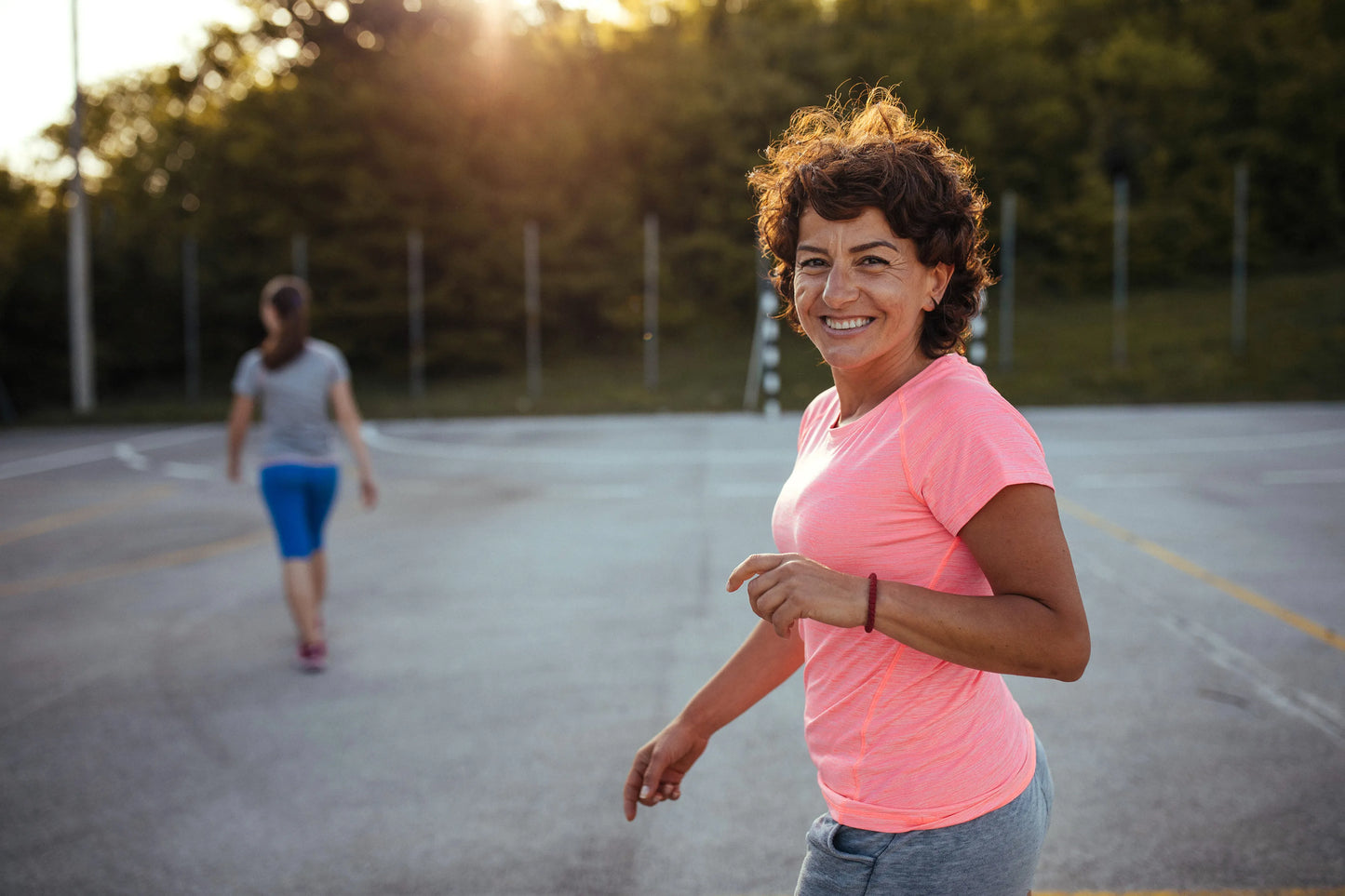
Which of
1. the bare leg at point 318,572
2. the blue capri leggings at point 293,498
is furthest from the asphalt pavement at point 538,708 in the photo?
the blue capri leggings at point 293,498

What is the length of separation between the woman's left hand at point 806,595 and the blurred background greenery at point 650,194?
2152cm

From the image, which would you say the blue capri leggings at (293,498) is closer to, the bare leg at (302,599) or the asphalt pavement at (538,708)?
the bare leg at (302,599)

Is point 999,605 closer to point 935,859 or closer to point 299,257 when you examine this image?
point 935,859

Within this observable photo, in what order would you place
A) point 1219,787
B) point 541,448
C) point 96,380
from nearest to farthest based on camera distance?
point 1219,787
point 541,448
point 96,380

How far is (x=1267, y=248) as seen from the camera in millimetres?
36344

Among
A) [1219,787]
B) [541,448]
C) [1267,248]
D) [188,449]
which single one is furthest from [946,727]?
[1267,248]

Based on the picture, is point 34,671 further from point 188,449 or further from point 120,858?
point 188,449

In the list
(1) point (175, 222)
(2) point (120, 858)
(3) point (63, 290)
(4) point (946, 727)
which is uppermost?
(1) point (175, 222)

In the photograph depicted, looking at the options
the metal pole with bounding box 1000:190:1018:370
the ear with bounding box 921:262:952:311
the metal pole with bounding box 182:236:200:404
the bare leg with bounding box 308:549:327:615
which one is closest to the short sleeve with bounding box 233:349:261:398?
the bare leg with bounding box 308:549:327:615

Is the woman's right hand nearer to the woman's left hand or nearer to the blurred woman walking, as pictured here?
the woman's left hand

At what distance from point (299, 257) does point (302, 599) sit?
22.2 m

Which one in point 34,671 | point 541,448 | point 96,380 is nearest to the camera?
A: point 34,671

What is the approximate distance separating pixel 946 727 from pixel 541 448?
48.7 ft

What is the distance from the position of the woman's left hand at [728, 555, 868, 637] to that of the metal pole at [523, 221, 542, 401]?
23635 mm
